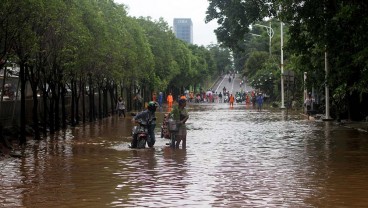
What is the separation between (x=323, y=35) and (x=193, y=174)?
45.3 ft

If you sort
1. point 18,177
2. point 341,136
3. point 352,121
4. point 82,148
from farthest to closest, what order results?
point 352,121
point 341,136
point 82,148
point 18,177

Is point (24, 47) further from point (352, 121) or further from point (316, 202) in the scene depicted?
point (352, 121)

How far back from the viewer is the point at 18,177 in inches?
600

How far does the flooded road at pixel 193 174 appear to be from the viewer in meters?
11.9

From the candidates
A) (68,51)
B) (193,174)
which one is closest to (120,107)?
(68,51)

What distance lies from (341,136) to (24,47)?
12286 millimetres

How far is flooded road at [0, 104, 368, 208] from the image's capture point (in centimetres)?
1185

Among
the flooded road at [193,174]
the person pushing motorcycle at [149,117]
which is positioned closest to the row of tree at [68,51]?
the flooded road at [193,174]

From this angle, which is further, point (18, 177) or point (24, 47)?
point (24, 47)

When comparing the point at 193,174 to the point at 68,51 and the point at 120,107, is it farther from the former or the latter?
the point at 120,107

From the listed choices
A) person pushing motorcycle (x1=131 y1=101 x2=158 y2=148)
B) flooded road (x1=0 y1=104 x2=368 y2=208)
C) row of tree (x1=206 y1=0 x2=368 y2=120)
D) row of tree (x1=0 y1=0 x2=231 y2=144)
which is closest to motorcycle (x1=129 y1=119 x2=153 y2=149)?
person pushing motorcycle (x1=131 y1=101 x2=158 y2=148)

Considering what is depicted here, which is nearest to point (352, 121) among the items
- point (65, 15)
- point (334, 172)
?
point (65, 15)

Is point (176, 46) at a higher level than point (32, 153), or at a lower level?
higher

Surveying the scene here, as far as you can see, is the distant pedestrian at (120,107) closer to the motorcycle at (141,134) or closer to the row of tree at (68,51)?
the row of tree at (68,51)
